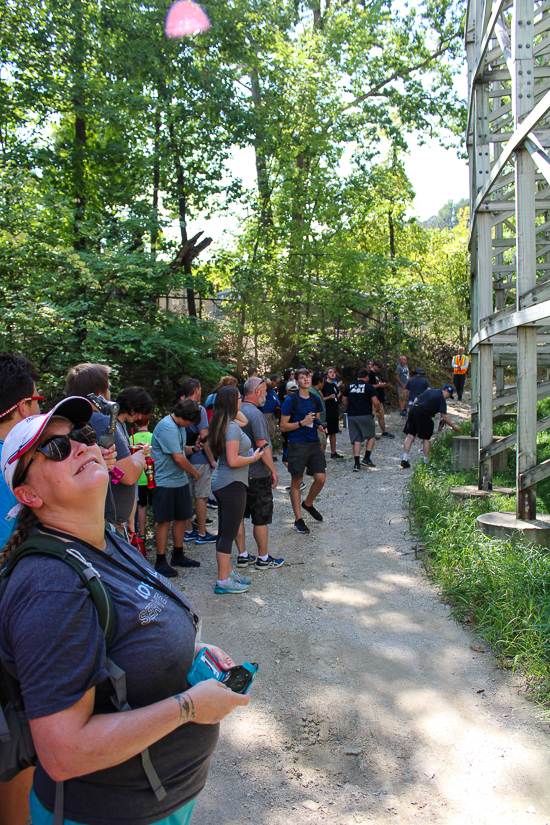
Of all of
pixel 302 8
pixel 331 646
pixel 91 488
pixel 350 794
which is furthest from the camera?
pixel 302 8

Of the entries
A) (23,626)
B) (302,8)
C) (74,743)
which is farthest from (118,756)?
(302,8)

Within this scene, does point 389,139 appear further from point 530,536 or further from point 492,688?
point 492,688

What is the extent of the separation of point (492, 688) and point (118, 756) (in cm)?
311

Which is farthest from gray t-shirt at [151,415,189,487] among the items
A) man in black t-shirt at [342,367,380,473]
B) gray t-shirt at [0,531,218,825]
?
man in black t-shirt at [342,367,380,473]

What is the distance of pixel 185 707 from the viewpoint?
4.79 ft

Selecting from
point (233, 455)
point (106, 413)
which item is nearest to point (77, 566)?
point (106, 413)

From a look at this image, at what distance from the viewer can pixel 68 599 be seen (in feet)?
4.29

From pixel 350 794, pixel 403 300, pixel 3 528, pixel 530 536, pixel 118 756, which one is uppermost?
pixel 403 300

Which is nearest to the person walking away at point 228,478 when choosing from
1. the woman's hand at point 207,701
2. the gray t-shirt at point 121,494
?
the gray t-shirt at point 121,494

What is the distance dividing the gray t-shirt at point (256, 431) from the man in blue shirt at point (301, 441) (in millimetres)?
1222

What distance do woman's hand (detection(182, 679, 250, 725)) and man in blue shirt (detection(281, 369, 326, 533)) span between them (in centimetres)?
559

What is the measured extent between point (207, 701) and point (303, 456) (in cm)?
577

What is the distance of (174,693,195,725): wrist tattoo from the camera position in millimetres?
1449

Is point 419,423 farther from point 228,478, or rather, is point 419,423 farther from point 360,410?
point 228,478
